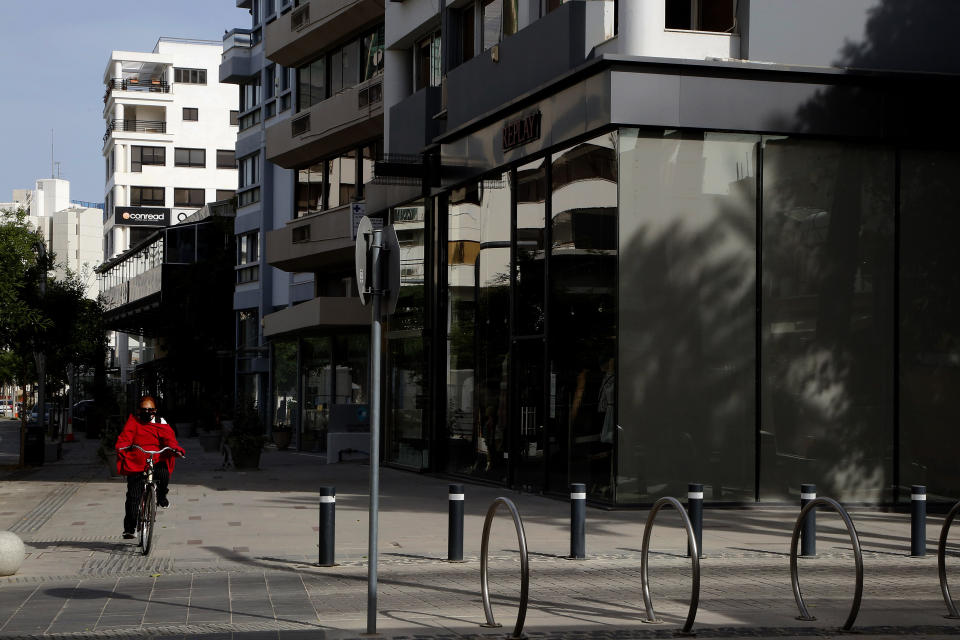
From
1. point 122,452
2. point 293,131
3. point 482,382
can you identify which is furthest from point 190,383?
point 122,452

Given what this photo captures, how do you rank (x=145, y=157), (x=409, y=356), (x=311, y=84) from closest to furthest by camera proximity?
(x=409, y=356), (x=311, y=84), (x=145, y=157)

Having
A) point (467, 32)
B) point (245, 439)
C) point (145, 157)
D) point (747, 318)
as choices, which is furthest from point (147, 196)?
point (747, 318)

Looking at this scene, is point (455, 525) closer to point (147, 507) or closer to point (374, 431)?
point (147, 507)

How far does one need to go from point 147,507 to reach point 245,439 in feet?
45.1

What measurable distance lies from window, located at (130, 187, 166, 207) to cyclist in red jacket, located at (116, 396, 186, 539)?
8362 centimetres

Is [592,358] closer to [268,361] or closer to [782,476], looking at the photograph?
[782,476]

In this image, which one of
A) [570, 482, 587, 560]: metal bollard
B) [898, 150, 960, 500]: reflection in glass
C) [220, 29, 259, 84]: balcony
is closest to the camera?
[570, 482, 587, 560]: metal bollard

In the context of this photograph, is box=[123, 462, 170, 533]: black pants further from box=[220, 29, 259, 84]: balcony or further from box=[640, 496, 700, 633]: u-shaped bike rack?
box=[220, 29, 259, 84]: balcony

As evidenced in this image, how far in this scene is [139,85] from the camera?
98.1 m

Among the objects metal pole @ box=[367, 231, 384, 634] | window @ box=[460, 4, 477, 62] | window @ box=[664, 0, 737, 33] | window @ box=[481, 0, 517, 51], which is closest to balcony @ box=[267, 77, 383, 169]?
window @ box=[460, 4, 477, 62]

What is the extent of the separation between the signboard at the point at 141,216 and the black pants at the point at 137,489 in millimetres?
78380

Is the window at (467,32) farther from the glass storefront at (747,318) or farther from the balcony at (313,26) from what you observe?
the balcony at (313,26)

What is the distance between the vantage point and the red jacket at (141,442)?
1370 centimetres

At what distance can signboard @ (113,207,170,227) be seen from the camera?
296 feet
